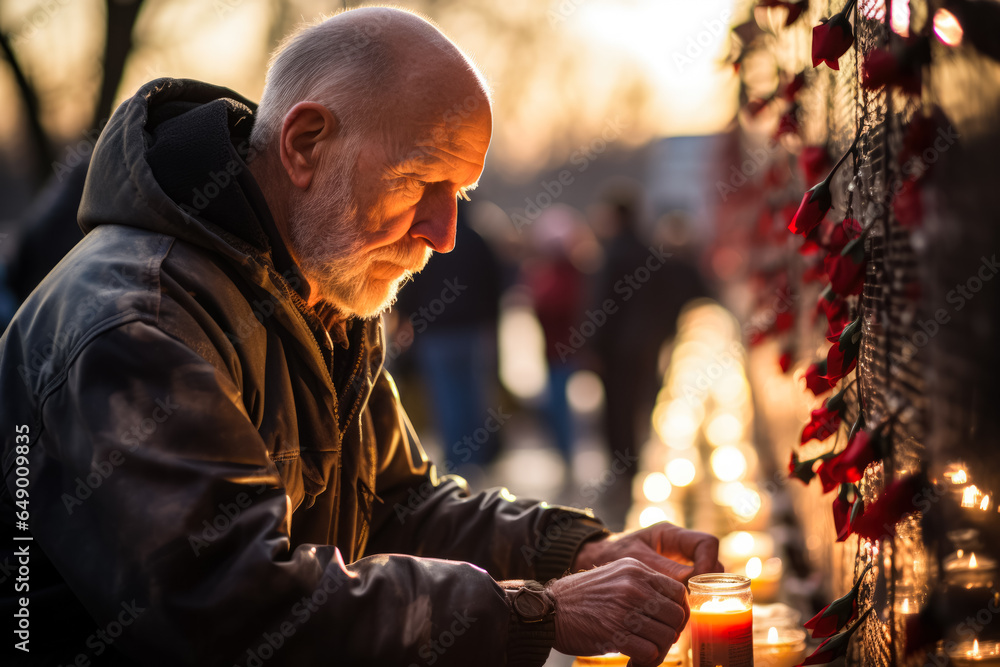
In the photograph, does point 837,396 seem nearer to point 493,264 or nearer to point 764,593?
point 764,593

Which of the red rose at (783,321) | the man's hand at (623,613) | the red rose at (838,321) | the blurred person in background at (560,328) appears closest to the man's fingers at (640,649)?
the man's hand at (623,613)

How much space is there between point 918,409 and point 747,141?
5274 millimetres

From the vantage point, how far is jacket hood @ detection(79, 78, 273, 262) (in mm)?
1710

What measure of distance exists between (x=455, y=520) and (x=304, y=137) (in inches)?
37.8

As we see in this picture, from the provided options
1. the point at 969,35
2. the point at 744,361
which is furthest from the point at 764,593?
the point at 744,361

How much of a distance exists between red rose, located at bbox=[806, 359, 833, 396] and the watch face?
0.64 metres

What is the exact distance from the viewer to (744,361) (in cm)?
804

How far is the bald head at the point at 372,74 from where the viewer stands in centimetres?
188

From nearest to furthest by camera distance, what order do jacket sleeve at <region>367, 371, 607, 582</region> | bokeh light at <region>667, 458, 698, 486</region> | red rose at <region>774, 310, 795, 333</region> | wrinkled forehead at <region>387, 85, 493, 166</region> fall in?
wrinkled forehead at <region>387, 85, 493, 166</region> < jacket sleeve at <region>367, 371, 607, 582</region> < red rose at <region>774, 310, 795, 333</region> < bokeh light at <region>667, 458, 698, 486</region>

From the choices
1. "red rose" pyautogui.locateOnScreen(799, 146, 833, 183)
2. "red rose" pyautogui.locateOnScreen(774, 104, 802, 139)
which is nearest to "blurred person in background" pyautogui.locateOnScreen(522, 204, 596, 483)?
"red rose" pyautogui.locateOnScreen(774, 104, 802, 139)

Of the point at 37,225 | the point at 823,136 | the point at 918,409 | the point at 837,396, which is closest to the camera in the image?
the point at 918,409

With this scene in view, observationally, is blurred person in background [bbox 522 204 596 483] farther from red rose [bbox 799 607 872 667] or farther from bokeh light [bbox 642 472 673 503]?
red rose [bbox 799 607 872 667]

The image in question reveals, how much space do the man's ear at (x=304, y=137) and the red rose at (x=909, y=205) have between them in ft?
3.58

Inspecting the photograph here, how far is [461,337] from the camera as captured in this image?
6.91 meters
